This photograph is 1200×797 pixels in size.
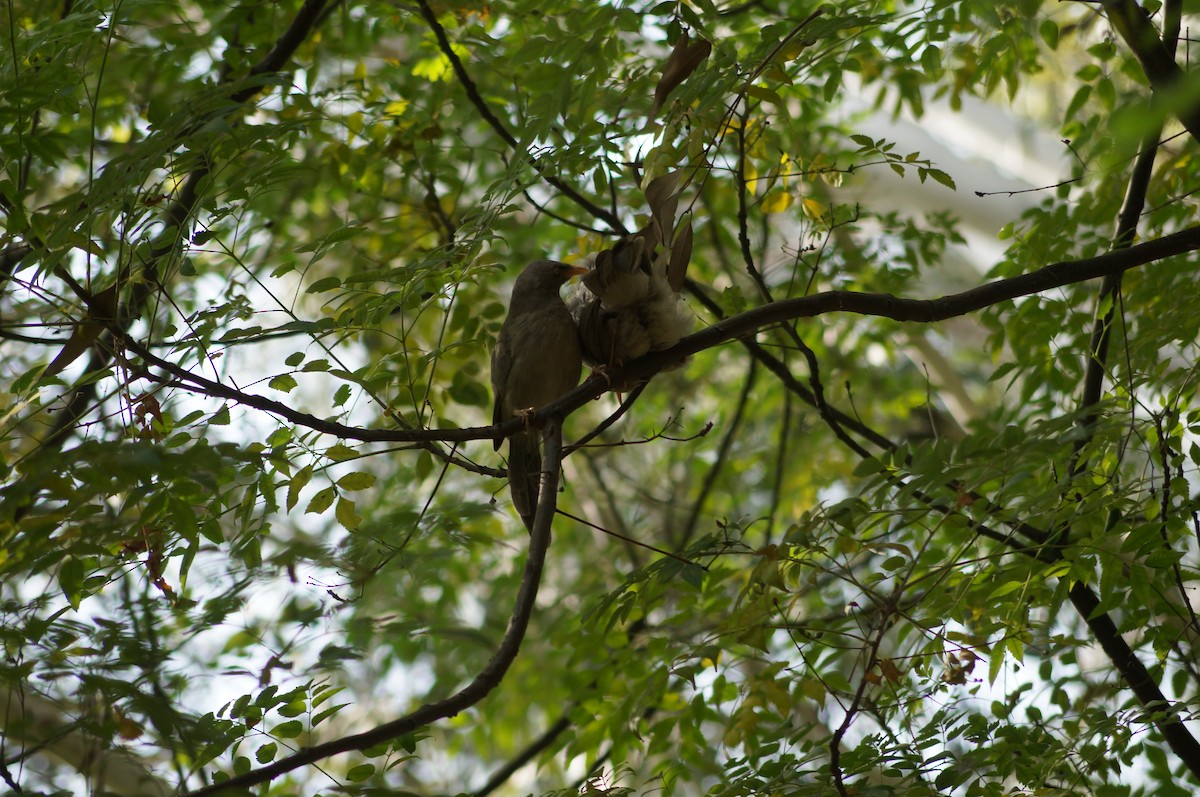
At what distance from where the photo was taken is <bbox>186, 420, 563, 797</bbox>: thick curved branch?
5.61ft

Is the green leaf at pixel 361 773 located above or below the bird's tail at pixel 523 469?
below

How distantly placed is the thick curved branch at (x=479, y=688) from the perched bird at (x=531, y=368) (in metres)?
0.70

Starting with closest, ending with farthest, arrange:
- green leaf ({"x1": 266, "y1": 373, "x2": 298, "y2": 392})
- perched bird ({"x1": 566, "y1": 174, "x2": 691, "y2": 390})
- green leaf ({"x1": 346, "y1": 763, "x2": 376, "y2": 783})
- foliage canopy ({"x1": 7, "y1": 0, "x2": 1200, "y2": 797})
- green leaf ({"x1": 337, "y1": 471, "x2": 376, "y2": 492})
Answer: foliage canopy ({"x1": 7, "y1": 0, "x2": 1200, "y2": 797}) < green leaf ({"x1": 346, "y1": 763, "x2": 376, "y2": 783}) < green leaf ({"x1": 266, "y1": 373, "x2": 298, "y2": 392}) < green leaf ({"x1": 337, "y1": 471, "x2": 376, "y2": 492}) < perched bird ({"x1": 566, "y1": 174, "x2": 691, "y2": 390})

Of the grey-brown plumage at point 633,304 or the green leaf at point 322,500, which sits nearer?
the green leaf at point 322,500

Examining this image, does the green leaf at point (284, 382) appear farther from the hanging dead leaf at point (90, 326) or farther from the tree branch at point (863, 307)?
the hanging dead leaf at point (90, 326)

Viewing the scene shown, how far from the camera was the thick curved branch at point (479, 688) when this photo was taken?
1.71 m

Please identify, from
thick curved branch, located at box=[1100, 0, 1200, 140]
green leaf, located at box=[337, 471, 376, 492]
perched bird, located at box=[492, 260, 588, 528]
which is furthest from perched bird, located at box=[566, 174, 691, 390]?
thick curved branch, located at box=[1100, 0, 1200, 140]

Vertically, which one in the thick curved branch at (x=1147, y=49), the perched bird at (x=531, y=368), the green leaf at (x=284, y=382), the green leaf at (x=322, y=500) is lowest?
the green leaf at (x=322, y=500)

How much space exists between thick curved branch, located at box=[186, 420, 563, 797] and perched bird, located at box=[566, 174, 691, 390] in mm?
465

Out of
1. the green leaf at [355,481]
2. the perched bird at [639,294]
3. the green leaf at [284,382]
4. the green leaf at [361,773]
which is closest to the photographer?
the green leaf at [361,773]

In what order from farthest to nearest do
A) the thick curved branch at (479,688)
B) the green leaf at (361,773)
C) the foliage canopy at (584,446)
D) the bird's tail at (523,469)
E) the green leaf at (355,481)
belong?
the bird's tail at (523,469), the green leaf at (355,481), the green leaf at (361,773), the foliage canopy at (584,446), the thick curved branch at (479,688)

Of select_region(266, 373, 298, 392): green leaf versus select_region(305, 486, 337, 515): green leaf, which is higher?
select_region(266, 373, 298, 392): green leaf

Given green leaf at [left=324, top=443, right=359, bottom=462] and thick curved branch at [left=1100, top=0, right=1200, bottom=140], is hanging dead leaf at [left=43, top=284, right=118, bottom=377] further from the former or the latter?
thick curved branch at [left=1100, top=0, right=1200, bottom=140]

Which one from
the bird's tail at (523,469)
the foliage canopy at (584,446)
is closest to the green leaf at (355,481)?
the foliage canopy at (584,446)
